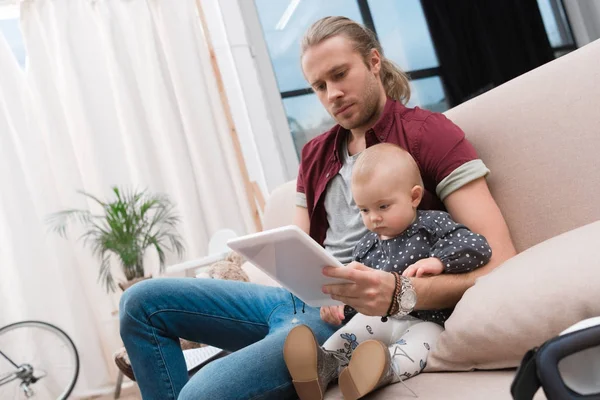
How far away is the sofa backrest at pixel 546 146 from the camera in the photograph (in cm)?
105

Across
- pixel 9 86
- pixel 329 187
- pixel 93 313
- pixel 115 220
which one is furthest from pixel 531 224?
pixel 9 86

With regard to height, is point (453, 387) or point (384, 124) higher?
point (384, 124)

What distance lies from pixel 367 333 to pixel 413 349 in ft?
0.38

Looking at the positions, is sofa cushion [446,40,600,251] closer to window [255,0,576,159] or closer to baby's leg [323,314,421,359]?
baby's leg [323,314,421,359]

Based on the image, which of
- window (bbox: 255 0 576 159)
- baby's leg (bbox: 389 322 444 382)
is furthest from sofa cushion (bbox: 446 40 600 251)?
window (bbox: 255 0 576 159)

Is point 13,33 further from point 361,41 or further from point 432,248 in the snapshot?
point 432,248

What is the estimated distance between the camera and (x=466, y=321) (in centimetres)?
91

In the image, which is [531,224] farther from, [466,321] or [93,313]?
[93,313]

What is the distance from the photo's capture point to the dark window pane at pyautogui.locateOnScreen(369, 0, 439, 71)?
2.59 meters

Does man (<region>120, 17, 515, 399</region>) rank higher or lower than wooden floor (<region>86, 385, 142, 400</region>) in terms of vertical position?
higher

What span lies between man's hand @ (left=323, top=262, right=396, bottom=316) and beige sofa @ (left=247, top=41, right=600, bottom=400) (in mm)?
131

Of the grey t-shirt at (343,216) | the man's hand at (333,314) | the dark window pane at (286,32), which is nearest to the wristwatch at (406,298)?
the man's hand at (333,314)

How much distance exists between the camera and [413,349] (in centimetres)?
101

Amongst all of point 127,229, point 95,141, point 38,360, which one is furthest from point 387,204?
point 38,360
